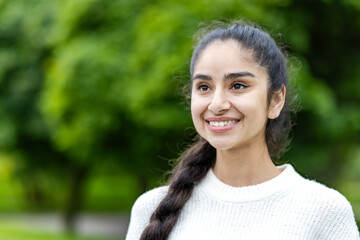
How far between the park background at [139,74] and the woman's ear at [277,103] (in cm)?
273

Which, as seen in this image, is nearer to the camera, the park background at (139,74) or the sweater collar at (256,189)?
the sweater collar at (256,189)

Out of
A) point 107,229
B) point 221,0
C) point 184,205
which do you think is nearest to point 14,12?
point 221,0

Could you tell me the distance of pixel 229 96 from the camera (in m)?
2.10

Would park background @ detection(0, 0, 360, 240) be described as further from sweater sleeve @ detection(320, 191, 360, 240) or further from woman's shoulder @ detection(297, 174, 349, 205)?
sweater sleeve @ detection(320, 191, 360, 240)

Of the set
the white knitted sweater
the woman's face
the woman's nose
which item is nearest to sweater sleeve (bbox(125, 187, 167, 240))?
the white knitted sweater

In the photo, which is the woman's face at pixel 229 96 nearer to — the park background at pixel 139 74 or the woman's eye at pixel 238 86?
the woman's eye at pixel 238 86

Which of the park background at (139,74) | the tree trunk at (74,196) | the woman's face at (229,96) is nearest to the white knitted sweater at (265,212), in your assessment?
the woman's face at (229,96)

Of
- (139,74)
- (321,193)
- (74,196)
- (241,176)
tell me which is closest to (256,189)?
(241,176)

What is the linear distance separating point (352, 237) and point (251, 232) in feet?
1.14

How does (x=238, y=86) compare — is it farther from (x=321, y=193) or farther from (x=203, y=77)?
(x=321, y=193)

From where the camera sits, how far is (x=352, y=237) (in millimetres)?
2100

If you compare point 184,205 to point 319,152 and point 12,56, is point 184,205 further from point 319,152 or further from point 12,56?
point 12,56

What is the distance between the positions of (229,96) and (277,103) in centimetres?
24

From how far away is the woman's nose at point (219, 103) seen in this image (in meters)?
2.08
